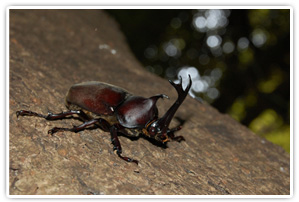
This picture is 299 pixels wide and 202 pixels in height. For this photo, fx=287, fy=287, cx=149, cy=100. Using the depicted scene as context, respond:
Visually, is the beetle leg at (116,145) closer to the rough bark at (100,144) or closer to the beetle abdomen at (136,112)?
the rough bark at (100,144)

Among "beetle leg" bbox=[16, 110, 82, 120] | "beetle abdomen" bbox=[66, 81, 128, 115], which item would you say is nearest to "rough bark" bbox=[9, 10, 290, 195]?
"beetle leg" bbox=[16, 110, 82, 120]

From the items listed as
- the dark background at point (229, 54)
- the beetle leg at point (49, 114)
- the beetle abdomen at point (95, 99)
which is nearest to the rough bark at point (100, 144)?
the beetle leg at point (49, 114)

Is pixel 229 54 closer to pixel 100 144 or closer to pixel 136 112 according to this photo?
pixel 136 112

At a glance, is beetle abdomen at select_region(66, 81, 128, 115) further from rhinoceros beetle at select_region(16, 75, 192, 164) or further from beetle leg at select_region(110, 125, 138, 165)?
beetle leg at select_region(110, 125, 138, 165)
